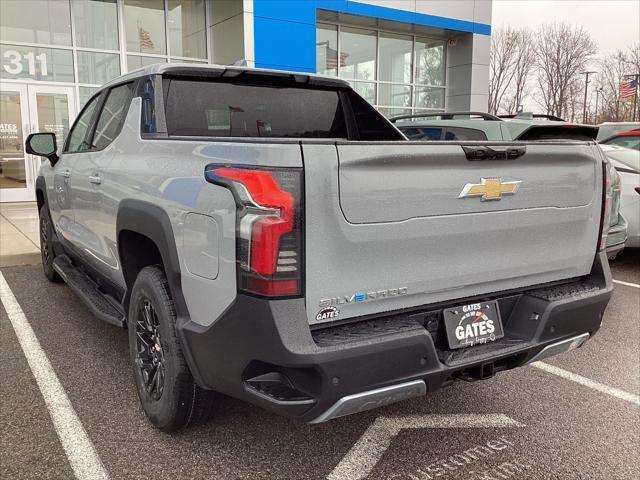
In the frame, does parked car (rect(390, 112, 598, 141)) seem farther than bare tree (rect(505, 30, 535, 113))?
No

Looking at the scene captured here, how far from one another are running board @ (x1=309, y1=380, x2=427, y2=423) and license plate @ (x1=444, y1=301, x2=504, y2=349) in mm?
287

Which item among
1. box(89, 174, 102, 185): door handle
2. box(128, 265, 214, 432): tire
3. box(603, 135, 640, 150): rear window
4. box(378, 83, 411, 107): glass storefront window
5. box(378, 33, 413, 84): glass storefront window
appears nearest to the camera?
box(128, 265, 214, 432): tire

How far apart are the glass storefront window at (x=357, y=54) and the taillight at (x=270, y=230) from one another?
635 inches

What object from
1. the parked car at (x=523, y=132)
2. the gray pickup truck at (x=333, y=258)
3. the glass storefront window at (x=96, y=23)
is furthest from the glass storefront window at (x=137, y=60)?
the gray pickup truck at (x=333, y=258)

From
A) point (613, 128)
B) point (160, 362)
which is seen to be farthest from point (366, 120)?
point (613, 128)

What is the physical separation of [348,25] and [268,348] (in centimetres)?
1665

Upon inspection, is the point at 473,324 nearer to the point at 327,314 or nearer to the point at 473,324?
the point at 473,324

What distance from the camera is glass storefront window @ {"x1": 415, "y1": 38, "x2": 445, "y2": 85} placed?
18953 mm

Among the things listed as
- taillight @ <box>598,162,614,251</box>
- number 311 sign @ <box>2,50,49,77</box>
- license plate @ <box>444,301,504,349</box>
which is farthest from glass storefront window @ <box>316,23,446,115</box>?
license plate @ <box>444,301,504,349</box>

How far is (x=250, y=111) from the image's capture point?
3.63m

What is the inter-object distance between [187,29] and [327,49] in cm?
425

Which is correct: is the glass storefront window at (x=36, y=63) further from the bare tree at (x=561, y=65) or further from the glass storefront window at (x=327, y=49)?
the bare tree at (x=561, y=65)

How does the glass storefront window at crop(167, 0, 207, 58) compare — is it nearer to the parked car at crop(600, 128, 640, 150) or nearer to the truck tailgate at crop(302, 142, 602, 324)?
the parked car at crop(600, 128, 640, 150)

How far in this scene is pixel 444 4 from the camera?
17516 mm
